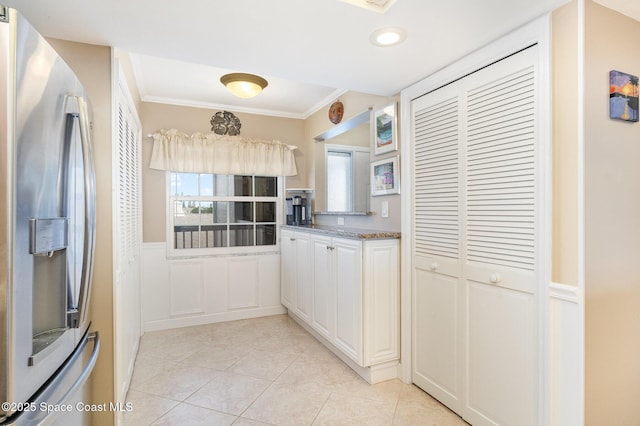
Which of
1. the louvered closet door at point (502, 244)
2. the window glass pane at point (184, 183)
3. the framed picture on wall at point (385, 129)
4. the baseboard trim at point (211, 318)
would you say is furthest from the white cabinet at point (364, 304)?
the window glass pane at point (184, 183)

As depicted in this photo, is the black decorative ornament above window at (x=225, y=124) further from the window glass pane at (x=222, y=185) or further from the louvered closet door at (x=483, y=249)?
the louvered closet door at (x=483, y=249)

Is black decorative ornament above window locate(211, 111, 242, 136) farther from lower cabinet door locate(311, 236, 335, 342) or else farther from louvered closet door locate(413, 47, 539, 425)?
louvered closet door locate(413, 47, 539, 425)

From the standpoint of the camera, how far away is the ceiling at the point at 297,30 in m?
1.45

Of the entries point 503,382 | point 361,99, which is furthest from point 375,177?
point 503,382

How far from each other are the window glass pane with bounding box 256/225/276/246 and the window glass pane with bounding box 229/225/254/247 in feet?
0.29

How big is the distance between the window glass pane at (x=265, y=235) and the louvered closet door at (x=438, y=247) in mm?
2128

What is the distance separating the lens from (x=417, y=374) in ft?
7.68

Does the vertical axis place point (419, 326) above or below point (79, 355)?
below

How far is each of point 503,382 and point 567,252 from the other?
0.77m

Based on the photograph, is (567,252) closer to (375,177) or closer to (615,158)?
(615,158)

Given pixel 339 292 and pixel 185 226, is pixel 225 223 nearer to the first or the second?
pixel 185 226

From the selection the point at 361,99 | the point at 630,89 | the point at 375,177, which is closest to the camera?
the point at 630,89

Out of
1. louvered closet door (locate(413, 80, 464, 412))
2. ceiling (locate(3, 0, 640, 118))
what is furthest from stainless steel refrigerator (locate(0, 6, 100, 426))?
louvered closet door (locate(413, 80, 464, 412))

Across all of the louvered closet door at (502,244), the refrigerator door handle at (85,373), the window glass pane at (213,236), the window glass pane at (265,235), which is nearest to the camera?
the refrigerator door handle at (85,373)
